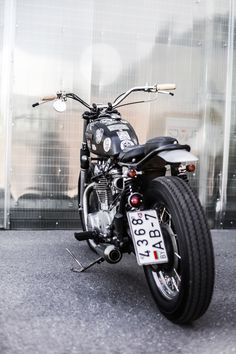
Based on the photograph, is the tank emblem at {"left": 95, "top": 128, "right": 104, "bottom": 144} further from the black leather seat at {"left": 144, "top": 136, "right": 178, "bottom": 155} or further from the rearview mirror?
the black leather seat at {"left": 144, "top": 136, "right": 178, "bottom": 155}

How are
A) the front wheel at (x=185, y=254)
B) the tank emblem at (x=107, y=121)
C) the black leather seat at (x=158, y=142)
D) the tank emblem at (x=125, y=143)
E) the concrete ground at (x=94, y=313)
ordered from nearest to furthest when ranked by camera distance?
1. the concrete ground at (x=94, y=313)
2. the front wheel at (x=185, y=254)
3. the black leather seat at (x=158, y=142)
4. the tank emblem at (x=125, y=143)
5. the tank emblem at (x=107, y=121)

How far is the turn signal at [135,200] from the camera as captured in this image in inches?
95.8

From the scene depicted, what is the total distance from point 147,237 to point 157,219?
3.8 inches

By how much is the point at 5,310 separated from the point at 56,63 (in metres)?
2.66

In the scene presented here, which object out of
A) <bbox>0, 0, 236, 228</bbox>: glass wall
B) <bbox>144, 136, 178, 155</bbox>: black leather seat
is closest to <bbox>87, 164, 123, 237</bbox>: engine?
<bbox>144, 136, 178, 155</bbox>: black leather seat

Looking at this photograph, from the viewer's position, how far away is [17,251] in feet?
11.5

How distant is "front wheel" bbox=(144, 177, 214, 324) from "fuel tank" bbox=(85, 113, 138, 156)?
0.57 meters

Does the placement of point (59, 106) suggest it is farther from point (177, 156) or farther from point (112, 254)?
point (177, 156)

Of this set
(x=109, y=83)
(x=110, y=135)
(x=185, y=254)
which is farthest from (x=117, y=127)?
(x=109, y=83)

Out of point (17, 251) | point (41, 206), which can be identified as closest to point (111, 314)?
point (17, 251)

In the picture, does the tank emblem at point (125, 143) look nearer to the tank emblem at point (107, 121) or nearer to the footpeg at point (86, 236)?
the tank emblem at point (107, 121)

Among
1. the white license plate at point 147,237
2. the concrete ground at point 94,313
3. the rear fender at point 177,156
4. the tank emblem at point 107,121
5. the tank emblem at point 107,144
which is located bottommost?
the concrete ground at point 94,313

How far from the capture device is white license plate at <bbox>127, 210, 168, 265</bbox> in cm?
220

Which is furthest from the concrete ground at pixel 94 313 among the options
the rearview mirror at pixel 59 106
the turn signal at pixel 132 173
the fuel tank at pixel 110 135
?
the rearview mirror at pixel 59 106
